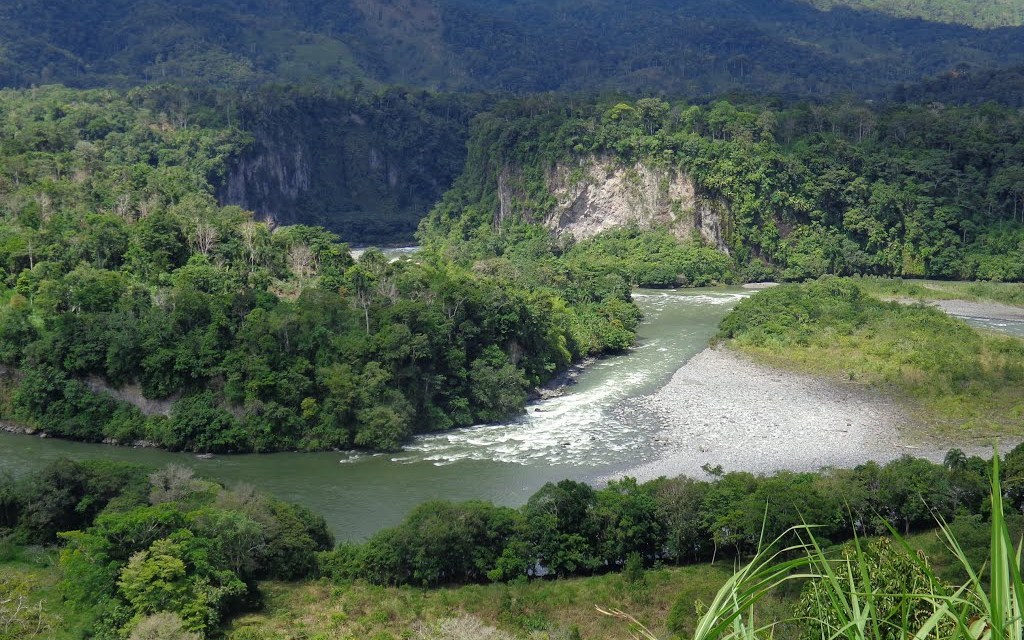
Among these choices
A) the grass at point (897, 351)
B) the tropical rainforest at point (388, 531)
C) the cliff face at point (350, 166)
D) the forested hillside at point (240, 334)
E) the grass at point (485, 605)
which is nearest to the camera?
the tropical rainforest at point (388, 531)

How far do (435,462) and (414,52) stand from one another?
528 ft

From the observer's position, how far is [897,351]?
4988cm

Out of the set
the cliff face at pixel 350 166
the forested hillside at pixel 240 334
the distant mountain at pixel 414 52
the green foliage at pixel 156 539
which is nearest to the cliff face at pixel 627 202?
the cliff face at pixel 350 166

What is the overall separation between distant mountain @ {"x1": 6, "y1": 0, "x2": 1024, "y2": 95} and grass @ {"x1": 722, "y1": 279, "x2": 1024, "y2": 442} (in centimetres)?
8909

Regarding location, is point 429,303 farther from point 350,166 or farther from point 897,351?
point 350,166

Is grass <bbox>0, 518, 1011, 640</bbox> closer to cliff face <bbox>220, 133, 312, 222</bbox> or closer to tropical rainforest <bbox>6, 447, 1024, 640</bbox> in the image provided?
tropical rainforest <bbox>6, 447, 1024, 640</bbox>

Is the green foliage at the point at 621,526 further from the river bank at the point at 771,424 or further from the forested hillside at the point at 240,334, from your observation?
the forested hillside at the point at 240,334

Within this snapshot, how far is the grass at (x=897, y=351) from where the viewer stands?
42.8m

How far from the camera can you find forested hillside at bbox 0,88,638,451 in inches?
1572

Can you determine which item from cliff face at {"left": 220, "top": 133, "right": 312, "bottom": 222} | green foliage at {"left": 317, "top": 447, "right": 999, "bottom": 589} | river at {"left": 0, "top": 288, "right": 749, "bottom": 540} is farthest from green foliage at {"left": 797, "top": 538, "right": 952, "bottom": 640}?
cliff face at {"left": 220, "top": 133, "right": 312, "bottom": 222}

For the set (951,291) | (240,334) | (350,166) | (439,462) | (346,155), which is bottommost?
(439,462)

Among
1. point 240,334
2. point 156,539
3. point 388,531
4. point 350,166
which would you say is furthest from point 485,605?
point 350,166

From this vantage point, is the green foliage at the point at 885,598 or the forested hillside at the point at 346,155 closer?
the green foliage at the point at 885,598

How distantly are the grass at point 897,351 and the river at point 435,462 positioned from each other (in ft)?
38.3
